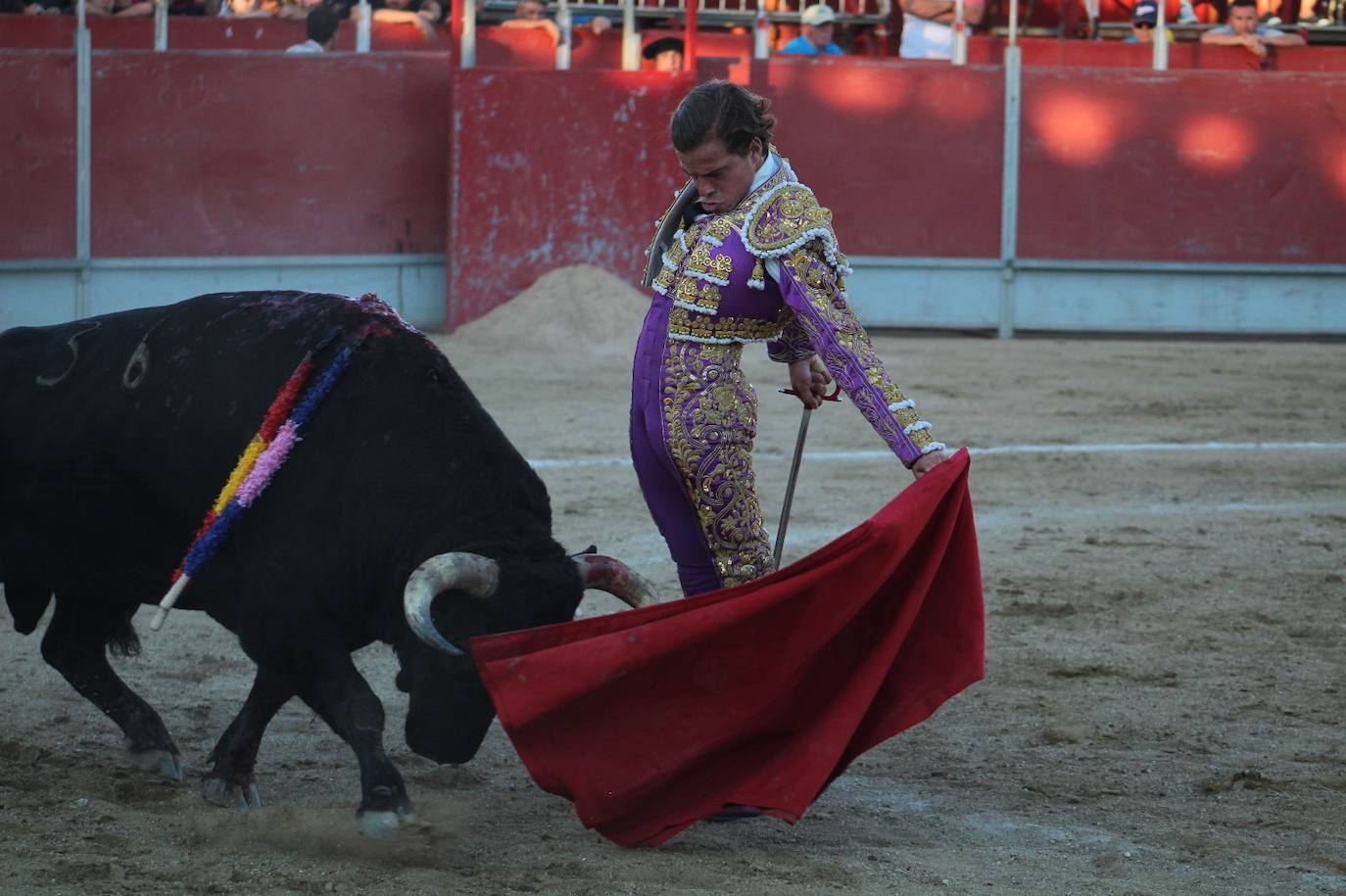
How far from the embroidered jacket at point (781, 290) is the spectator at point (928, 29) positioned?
7495 mm

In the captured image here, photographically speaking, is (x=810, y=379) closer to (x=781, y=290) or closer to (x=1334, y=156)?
(x=781, y=290)

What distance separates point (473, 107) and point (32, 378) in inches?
238

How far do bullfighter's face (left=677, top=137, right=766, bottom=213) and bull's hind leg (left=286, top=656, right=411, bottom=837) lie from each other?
37.8 inches

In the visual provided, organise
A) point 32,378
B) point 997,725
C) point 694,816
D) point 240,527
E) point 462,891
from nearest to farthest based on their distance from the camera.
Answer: point 462,891
point 694,816
point 240,527
point 32,378
point 997,725

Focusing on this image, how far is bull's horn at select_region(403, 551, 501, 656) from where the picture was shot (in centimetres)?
252

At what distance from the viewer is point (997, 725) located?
3363mm

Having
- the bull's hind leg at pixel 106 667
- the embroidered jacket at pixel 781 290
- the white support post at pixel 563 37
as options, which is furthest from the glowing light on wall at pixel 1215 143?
the bull's hind leg at pixel 106 667

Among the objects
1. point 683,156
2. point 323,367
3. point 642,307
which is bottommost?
point 642,307

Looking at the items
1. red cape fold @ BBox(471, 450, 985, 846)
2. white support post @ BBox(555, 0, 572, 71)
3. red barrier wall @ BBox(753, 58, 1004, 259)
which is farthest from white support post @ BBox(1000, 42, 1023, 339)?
red cape fold @ BBox(471, 450, 985, 846)

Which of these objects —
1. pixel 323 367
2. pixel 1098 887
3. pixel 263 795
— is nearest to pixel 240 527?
pixel 323 367

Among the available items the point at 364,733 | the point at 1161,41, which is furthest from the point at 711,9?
the point at 364,733

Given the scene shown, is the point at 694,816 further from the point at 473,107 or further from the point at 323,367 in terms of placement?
the point at 473,107

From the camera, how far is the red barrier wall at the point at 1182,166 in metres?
9.63

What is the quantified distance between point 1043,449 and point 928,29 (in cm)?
438
